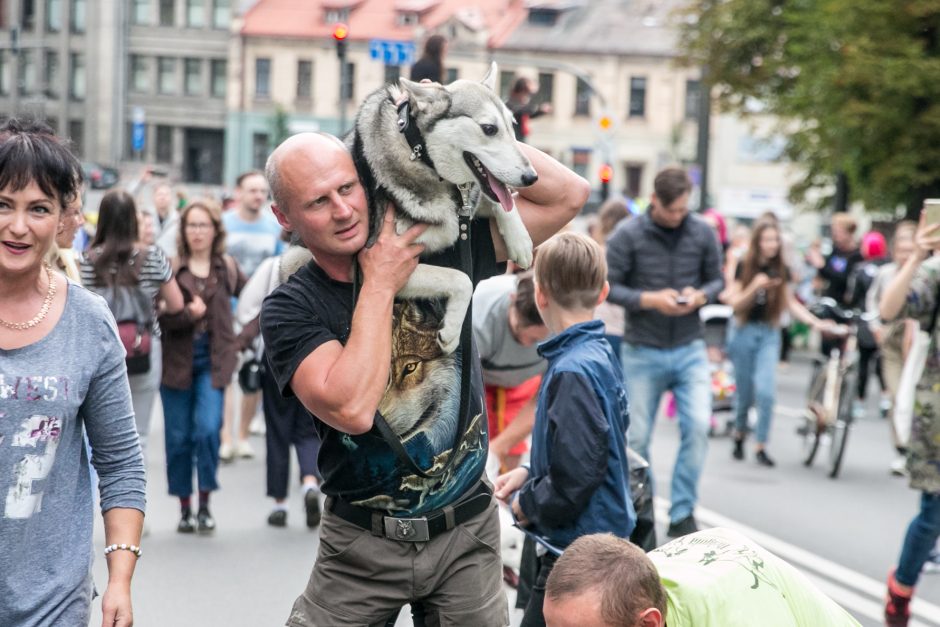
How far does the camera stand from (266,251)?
37.1 feet

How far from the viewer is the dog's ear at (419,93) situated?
126 inches

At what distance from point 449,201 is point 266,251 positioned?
8.18 m

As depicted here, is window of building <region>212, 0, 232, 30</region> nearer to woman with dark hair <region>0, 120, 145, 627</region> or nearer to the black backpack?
the black backpack

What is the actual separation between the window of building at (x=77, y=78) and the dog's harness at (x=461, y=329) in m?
76.4

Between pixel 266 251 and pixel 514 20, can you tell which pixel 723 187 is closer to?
pixel 514 20

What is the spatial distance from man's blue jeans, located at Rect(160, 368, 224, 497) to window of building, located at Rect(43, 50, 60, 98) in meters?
69.0

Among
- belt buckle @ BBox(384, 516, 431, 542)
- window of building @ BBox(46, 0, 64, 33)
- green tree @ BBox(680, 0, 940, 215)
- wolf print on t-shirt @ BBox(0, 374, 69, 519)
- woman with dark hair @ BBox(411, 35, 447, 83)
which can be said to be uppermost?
window of building @ BBox(46, 0, 64, 33)

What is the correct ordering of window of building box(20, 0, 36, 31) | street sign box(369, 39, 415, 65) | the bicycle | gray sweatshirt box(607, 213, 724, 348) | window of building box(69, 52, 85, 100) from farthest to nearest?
window of building box(69, 52, 85, 100) → window of building box(20, 0, 36, 31) → street sign box(369, 39, 415, 65) → the bicycle → gray sweatshirt box(607, 213, 724, 348)

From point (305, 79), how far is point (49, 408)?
75.9 m

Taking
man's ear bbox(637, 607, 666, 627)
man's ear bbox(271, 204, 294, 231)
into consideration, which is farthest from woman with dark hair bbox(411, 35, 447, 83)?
man's ear bbox(637, 607, 666, 627)

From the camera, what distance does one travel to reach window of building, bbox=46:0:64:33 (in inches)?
2640

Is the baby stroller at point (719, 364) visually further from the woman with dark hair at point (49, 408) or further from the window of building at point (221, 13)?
the window of building at point (221, 13)

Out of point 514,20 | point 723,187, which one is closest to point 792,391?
point 723,187

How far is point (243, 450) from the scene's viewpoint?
1105 cm
